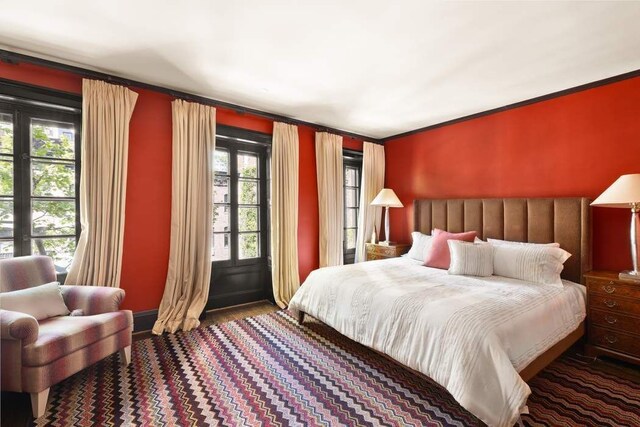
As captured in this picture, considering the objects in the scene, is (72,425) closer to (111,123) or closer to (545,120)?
(111,123)

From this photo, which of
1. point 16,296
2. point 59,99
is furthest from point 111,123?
point 16,296

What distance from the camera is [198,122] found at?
337 cm

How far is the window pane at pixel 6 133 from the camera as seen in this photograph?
255cm

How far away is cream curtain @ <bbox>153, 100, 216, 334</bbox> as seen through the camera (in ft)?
10.5

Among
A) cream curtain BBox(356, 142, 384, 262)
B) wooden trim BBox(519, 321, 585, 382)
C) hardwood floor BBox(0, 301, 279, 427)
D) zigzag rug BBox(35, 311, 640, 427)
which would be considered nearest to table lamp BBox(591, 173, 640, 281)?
wooden trim BBox(519, 321, 585, 382)

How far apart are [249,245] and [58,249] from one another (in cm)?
201

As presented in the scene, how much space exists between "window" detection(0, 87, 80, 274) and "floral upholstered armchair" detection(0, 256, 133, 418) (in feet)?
1.05

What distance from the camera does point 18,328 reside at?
5.75ft

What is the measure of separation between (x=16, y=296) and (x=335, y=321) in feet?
8.05

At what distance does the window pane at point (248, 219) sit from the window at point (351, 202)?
1635 millimetres

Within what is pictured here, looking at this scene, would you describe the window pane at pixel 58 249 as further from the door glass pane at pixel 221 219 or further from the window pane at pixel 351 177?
the window pane at pixel 351 177

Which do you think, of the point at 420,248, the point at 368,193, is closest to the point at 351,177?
the point at 368,193

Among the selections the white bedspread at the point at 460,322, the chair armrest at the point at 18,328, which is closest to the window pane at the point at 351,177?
the white bedspread at the point at 460,322

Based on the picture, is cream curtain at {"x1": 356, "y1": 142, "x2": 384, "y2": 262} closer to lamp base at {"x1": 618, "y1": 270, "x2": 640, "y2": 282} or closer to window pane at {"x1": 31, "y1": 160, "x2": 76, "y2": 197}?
lamp base at {"x1": 618, "y1": 270, "x2": 640, "y2": 282}
